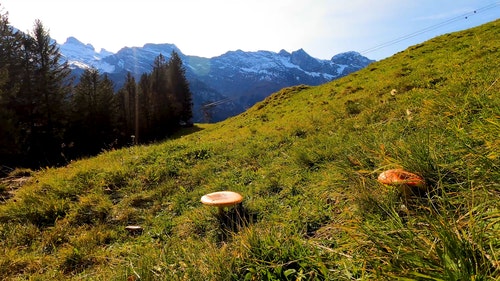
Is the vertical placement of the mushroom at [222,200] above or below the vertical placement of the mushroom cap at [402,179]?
below

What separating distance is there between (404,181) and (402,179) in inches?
3.7

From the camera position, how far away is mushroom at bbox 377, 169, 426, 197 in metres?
3.19

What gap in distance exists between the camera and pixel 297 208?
4883 millimetres

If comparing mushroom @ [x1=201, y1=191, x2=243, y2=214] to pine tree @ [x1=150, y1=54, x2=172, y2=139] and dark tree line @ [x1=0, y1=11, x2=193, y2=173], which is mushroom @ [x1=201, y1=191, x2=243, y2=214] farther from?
pine tree @ [x1=150, y1=54, x2=172, y2=139]

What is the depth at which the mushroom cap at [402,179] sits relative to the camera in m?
3.19

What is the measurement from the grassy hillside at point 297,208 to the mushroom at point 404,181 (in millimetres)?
129

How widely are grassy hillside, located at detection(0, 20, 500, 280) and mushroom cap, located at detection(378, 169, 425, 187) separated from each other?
0.60 ft

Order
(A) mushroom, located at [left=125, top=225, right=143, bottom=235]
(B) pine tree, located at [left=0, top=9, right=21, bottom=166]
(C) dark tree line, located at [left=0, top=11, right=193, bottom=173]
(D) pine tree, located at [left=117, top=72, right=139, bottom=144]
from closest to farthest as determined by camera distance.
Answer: (A) mushroom, located at [left=125, top=225, right=143, bottom=235] → (B) pine tree, located at [left=0, top=9, right=21, bottom=166] → (C) dark tree line, located at [left=0, top=11, right=193, bottom=173] → (D) pine tree, located at [left=117, top=72, right=139, bottom=144]

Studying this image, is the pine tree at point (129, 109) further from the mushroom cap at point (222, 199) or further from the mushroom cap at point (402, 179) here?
the mushroom cap at point (402, 179)

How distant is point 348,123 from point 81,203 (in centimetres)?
803

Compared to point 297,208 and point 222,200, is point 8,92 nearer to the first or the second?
point 222,200

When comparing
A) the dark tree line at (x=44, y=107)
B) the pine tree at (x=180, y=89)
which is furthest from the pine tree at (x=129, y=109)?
the pine tree at (x=180, y=89)

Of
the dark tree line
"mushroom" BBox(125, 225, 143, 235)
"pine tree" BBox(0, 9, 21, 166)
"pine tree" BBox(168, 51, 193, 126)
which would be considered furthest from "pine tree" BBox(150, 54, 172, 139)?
"mushroom" BBox(125, 225, 143, 235)

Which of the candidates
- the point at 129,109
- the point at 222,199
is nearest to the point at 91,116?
the point at 129,109
